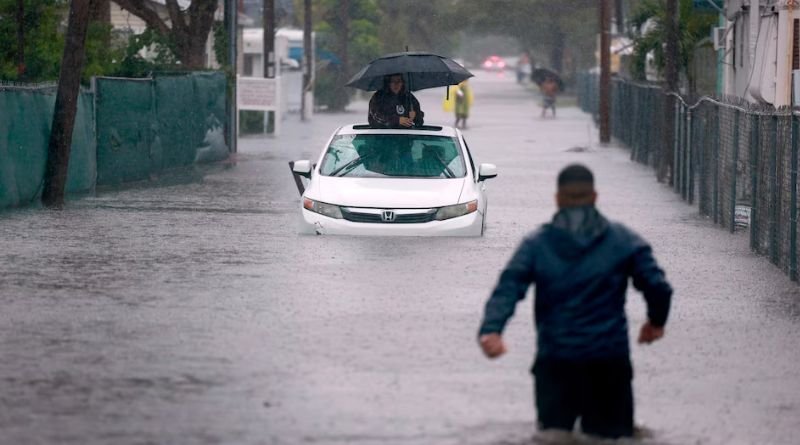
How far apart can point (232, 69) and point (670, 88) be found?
36.6 feet

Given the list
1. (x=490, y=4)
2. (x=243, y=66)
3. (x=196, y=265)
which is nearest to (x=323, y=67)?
(x=243, y=66)

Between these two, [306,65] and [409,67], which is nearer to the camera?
[409,67]

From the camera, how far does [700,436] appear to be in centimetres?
830

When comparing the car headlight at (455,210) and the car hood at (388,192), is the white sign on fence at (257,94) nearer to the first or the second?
the car hood at (388,192)

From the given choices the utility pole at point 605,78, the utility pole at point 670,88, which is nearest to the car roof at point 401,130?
the utility pole at point 670,88

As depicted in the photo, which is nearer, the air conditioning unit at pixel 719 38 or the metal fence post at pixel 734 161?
the metal fence post at pixel 734 161

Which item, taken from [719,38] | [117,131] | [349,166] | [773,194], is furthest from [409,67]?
[719,38]

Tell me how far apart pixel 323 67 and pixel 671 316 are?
59574 millimetres

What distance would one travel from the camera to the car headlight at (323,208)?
17062mm

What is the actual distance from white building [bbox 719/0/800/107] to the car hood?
8152 mm

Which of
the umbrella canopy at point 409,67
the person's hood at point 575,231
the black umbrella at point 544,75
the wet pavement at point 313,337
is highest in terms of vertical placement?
the black umbrella at point 544,75

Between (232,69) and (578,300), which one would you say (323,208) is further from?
(232,69)

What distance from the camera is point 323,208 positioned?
17.2 m

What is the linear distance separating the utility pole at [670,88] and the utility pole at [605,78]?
43.5 feet
